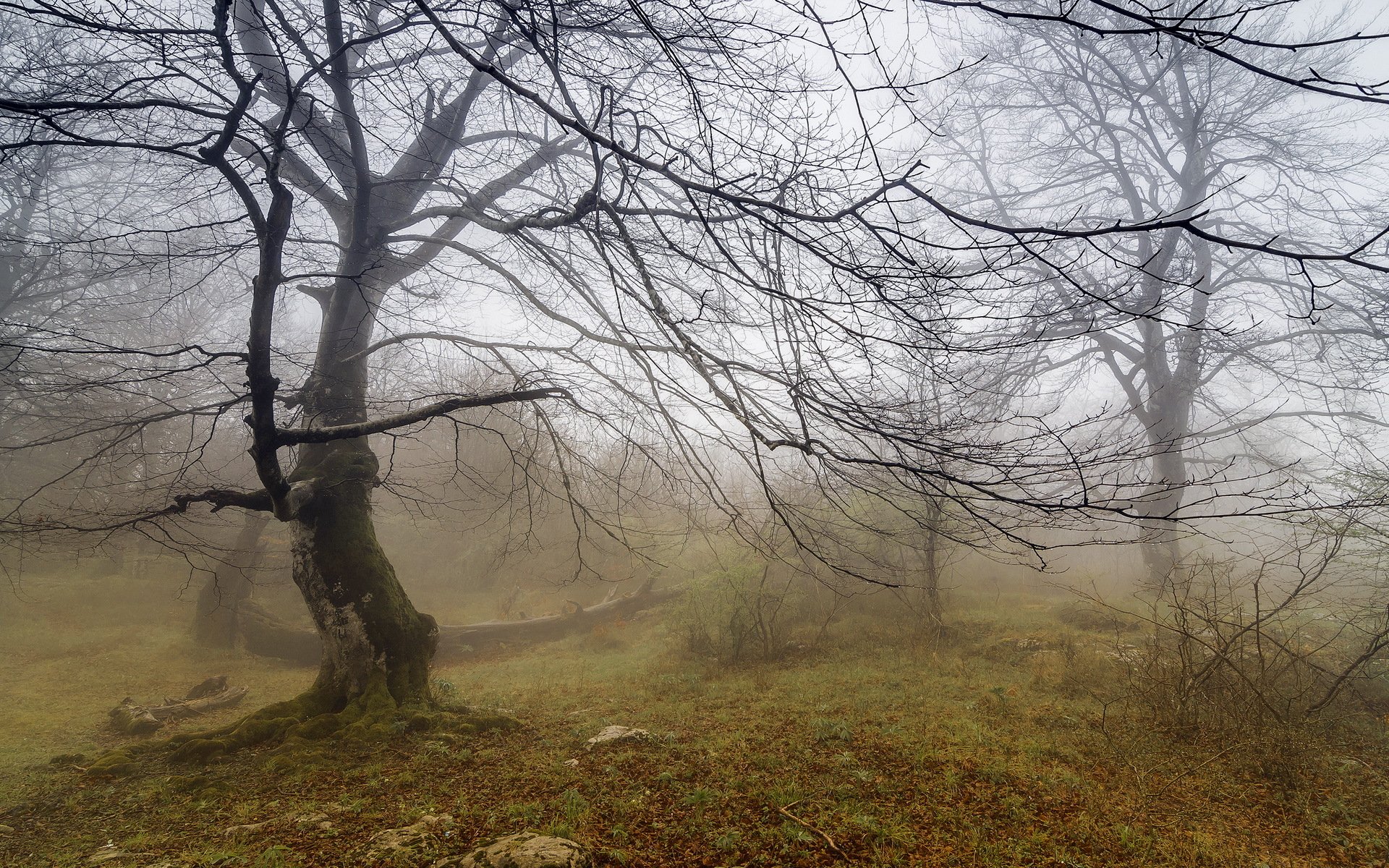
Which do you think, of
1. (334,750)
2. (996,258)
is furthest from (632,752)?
(996,258)

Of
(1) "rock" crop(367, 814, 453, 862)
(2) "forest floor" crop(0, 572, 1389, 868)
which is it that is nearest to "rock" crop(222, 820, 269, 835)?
(2) "forest floor" crop(0, 572, 1389, 868)

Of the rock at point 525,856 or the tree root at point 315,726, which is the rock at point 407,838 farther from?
the tree root at point 315,726

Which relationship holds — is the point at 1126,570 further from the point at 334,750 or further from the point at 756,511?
the point at 334,750

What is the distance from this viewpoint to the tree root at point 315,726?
5.05 metres

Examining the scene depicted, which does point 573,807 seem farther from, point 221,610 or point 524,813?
point 221,610

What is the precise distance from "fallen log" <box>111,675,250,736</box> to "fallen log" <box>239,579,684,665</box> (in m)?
1.53

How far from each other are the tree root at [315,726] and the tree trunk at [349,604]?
0.52 feet

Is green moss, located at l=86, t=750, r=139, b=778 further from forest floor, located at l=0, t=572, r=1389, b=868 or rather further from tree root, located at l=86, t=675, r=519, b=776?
forest floor, located at l=0, t=572, r=1389, b=868

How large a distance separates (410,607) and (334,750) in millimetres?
1771

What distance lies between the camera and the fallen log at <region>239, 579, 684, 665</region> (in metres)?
12.8

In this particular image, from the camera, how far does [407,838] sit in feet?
10.9

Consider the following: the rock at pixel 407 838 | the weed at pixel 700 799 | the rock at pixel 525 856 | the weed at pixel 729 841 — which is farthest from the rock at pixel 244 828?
the weed at pixel 729 841

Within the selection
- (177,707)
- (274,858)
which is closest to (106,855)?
(274,858)

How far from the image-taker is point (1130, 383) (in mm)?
14227
